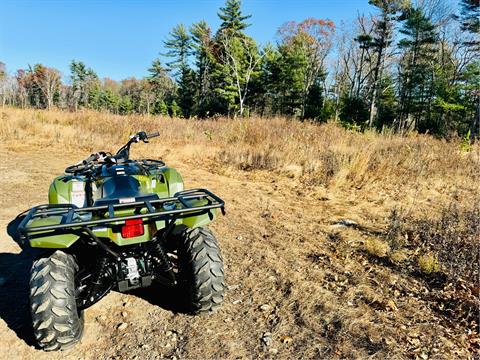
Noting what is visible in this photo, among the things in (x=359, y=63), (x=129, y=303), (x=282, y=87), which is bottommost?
(x=129, y=303)

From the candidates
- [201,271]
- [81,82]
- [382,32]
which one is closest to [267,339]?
[201,271]

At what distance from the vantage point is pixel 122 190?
98.3 inches

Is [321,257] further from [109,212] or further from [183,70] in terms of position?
[183,70]

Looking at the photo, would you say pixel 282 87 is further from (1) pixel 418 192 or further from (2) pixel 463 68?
(1) pixel 418 192

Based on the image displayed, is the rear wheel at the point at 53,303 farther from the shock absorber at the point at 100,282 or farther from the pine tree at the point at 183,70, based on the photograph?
the pine tree at the point at 183,70

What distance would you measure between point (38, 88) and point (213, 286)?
63092 millimetres

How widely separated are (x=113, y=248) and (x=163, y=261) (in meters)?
0.36

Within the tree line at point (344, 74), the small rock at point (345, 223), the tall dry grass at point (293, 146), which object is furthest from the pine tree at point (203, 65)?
the small rock at point (345, 223)

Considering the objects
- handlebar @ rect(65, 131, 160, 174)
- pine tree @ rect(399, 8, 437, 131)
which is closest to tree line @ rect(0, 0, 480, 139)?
pine tree @ rect(399, 8, 437, 131)

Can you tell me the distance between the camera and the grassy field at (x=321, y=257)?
234cm

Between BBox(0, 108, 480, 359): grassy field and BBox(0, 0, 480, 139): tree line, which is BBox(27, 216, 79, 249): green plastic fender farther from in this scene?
BBox(0, 0, 480, 139): tree line

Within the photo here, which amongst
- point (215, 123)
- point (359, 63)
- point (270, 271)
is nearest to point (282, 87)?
point (359, 63)

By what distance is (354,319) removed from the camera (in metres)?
2.53

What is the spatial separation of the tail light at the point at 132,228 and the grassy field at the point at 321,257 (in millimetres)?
813
